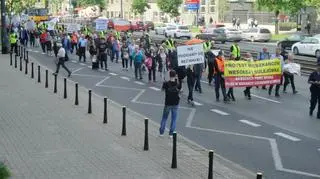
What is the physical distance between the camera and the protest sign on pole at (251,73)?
66.7ft

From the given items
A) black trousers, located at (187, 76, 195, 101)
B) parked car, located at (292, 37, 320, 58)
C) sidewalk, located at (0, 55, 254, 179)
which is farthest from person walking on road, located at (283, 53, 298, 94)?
parked car, located at (292, 37, 320, 58)

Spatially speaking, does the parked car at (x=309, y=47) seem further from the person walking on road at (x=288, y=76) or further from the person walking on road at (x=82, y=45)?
the person walking on road at (x=288, y=76)

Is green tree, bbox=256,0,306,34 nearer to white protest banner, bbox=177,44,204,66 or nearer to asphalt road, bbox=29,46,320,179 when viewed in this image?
asphalt road, bbox=29,46,320,179

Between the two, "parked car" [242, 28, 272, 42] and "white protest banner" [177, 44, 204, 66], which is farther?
"parked car" [242, 28, 272, 42]

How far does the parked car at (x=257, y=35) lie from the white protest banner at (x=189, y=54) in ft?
120

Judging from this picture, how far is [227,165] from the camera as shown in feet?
38.0

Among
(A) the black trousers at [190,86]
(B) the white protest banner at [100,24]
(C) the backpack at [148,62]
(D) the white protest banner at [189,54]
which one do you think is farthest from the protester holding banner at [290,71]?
(B) the white protest banner at [100,24]

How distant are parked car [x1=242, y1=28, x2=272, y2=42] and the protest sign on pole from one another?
34.0 metres

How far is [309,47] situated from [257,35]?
18597 mm

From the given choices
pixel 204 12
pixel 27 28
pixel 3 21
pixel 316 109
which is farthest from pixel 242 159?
pixel 204 12

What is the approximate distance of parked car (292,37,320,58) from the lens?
3628cm

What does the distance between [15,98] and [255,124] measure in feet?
25.9

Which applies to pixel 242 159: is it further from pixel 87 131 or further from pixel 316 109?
pixel 316 109

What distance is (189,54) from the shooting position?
63.5 feet
